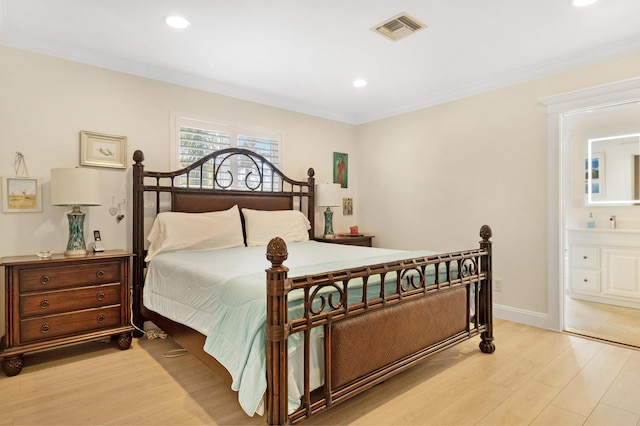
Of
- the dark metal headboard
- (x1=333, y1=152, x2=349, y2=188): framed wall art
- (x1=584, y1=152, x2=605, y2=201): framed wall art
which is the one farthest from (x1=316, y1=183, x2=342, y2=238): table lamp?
(x1=584, y1=152, x2=605, y2=201): framed wall art

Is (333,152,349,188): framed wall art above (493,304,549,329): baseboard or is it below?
above

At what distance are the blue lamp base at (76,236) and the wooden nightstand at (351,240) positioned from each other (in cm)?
247

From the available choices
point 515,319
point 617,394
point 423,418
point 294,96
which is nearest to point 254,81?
point 294,96

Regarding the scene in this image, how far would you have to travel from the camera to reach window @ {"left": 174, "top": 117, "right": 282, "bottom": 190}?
12.1 ft

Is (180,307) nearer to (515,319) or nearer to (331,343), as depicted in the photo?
(331,343)

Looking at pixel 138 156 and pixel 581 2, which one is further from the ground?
pixel 581 2

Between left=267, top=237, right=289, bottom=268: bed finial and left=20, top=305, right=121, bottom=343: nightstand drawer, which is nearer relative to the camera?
left=267, top=237, right=289, bottom=268: bed finial

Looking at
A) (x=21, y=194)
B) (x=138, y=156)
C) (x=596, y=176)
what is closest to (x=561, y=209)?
(x=596, y=176)

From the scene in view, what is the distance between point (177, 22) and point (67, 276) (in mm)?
2034

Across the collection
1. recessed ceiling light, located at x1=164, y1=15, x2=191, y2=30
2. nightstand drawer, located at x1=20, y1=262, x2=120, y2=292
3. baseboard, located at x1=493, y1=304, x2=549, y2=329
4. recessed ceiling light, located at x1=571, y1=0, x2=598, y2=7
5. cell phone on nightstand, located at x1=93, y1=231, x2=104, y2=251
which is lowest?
baseboard, located at x1=493, y1=304, x2=549, y2=329

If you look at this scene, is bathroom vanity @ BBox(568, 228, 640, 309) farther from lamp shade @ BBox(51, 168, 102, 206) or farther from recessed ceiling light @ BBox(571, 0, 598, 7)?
lamp shade @ BBox(51, 168, 102, 206)

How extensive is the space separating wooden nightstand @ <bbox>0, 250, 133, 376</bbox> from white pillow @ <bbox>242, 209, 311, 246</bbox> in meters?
1.17

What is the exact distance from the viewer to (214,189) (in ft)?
12.3

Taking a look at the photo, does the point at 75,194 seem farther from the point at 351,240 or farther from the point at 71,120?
the point at 351,240
